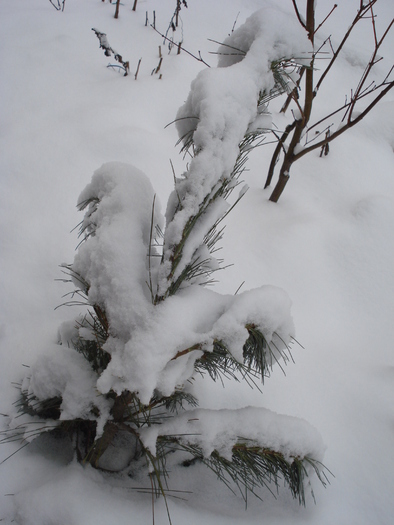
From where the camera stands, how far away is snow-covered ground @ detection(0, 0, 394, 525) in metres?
0.88

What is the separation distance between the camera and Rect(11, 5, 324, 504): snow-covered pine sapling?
0.61m

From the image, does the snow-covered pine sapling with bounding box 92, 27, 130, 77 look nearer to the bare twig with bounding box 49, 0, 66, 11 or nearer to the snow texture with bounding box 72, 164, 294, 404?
the bare twig with bounding box 49, 0, 66, 11

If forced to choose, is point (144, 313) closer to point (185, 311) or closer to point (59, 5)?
point (185, 311)

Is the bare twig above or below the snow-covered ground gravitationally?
above

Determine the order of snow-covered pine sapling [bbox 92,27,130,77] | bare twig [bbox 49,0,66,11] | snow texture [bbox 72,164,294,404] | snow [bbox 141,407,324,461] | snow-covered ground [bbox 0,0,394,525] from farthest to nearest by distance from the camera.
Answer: bare twig [bbox 49,0,66,11] → snow-covered pine sapling [bbox 92,27,130,77] → snow-covered ground [bbox 0,0,394,525] → snow [bbox 141,407,324,461] → snow texture [bbox 72,164,294,404]

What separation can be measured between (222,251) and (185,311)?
1083 millimetres

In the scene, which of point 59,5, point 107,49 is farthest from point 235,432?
point 59,5

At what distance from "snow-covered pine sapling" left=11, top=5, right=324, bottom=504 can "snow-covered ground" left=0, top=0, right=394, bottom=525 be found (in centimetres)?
13

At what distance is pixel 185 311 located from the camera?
0.66 m

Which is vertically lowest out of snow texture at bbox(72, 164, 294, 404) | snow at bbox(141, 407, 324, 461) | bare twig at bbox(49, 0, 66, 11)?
snow at bbox(141, 407, 324, 461)

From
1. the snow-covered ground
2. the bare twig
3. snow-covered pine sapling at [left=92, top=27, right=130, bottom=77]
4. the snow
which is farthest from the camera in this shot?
the bare twig

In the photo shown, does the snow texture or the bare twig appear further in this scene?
the bare twig

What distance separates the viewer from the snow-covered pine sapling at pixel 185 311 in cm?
61

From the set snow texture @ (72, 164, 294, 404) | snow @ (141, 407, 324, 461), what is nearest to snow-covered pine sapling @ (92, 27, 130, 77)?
snow texture @ (72, 164, 294, 404)
